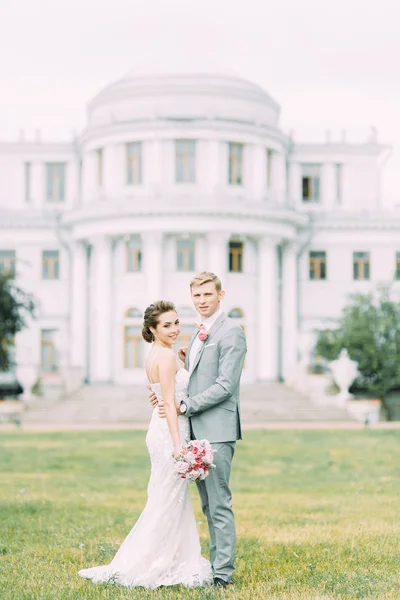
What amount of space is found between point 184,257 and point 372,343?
9.79m

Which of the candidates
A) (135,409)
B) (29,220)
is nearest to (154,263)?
(29,220)

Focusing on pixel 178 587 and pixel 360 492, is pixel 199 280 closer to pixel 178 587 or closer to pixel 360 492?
pixel 178 587

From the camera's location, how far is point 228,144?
47000 millimetres

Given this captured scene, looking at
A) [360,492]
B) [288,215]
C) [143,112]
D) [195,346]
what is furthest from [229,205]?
[195,346]

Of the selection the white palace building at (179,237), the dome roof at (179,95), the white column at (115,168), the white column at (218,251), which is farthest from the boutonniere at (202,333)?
the white column at (115,168)

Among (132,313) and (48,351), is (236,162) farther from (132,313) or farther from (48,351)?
(48,351)

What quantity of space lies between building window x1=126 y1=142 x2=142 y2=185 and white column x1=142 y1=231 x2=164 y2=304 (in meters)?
3.37

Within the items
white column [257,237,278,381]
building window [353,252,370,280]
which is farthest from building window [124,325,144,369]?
building window [353,252,370,280]

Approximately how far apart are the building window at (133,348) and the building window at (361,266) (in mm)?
11397

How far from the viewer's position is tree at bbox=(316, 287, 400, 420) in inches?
1585

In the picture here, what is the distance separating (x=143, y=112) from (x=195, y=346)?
40015mm

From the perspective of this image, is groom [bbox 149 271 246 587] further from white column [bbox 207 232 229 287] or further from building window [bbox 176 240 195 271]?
building window [bbox 176 240 195 271]

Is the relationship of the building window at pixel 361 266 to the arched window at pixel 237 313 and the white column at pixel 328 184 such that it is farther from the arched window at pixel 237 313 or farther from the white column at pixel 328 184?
the arched window at pixel 237 313

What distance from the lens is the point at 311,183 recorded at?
53406 mm
